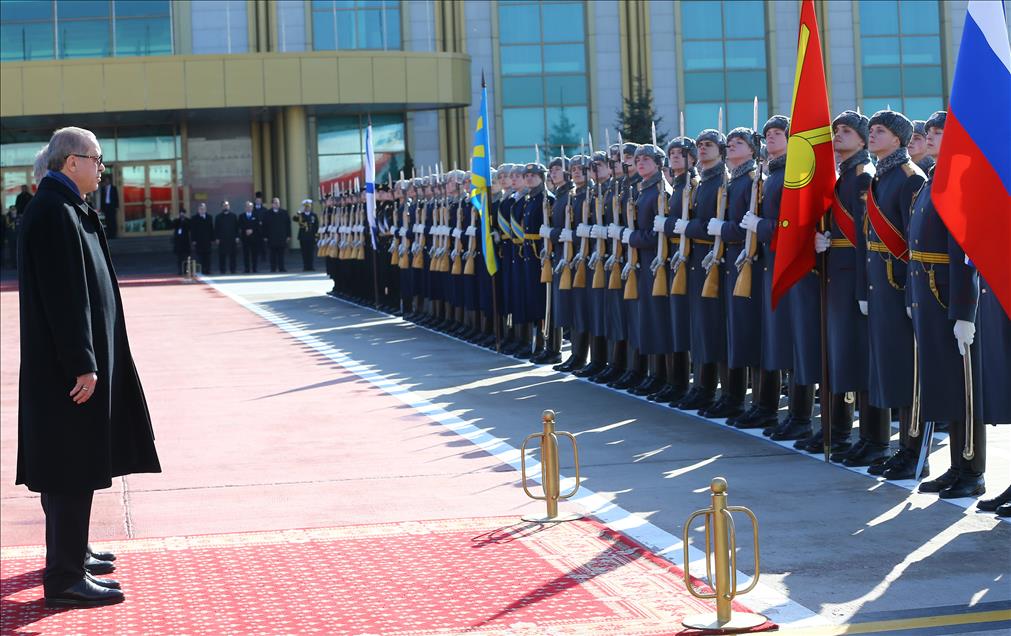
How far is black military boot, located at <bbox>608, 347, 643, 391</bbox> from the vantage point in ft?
43.3

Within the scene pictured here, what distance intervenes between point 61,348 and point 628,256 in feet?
24.1

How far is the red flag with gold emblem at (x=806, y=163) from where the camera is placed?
29.4ft

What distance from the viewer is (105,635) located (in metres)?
5.84

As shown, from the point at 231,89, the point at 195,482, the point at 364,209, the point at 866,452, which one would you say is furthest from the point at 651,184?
the point at 231,89

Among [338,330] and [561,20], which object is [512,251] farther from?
[561,20]

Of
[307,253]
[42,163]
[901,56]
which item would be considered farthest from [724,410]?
[901,56]

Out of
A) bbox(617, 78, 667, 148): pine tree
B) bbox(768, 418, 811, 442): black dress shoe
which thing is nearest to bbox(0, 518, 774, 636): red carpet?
bbox(768, 418, 811, 442): black dress shoe

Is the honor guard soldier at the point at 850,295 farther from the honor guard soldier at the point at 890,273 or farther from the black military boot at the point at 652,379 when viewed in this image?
the black military boot at the point at 652,379

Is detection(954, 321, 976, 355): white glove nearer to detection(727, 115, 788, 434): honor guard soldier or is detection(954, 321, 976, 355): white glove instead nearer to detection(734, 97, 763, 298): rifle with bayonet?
detection(727, 115, 788, 434): honor guard soldier

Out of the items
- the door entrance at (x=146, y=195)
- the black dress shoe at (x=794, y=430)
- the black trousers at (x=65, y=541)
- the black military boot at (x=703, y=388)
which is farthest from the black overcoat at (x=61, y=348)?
the door entrance at (x=146, y=195)

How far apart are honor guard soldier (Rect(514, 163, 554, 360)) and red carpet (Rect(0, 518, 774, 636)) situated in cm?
805

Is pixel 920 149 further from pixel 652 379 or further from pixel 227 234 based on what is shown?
pixel 227 234

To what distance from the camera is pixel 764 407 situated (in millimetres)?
10797

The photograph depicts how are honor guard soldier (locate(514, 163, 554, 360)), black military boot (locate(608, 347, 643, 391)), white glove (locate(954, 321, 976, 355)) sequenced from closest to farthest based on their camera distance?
white glove (locate(954, 321, 976, 355)) < black military boot (locate(608, 347, 643, 391)) < honor guard soldier (locate(514, 163, 554, 360))
